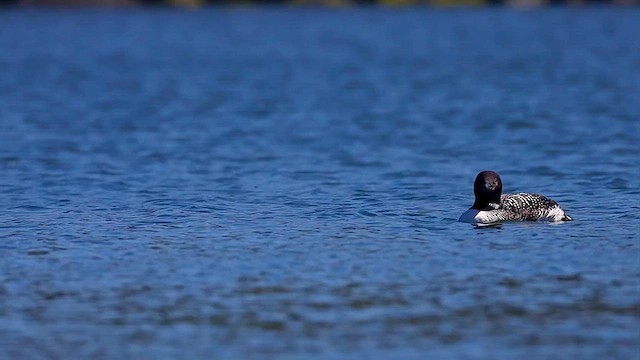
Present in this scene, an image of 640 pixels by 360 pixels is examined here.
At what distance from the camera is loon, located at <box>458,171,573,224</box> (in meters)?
18.5

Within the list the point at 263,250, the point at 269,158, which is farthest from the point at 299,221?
the point at 269,158

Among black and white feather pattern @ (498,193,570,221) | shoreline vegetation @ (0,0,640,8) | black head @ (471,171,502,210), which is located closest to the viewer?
black and white feather pattern @ (498,193,570,221)

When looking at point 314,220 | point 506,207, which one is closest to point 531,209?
point 506,207

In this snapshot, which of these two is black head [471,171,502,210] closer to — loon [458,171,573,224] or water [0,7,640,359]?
loon [458,171,573,224]

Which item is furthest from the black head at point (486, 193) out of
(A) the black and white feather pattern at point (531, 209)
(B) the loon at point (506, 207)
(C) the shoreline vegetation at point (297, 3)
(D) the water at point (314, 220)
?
(C) the shoreline vegetation at point (297, 3)

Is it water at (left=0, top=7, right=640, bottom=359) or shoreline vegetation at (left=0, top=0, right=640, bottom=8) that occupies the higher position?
water at (left=0, top=7, right=640, bottom=359)

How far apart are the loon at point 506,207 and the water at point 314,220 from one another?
0.28m

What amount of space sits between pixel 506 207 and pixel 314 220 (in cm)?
264

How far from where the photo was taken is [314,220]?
1912cm

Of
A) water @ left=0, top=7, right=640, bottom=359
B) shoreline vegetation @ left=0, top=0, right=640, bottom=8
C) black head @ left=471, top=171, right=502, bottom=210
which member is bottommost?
shoreline vegetation @ left=0, top=0, right=640, bottom=8

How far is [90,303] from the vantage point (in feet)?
46.7

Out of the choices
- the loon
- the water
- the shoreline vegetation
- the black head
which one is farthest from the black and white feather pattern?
the shoreline vegetation

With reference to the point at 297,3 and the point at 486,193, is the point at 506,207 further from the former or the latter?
the point at 297,3

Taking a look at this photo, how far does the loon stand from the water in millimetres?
278
